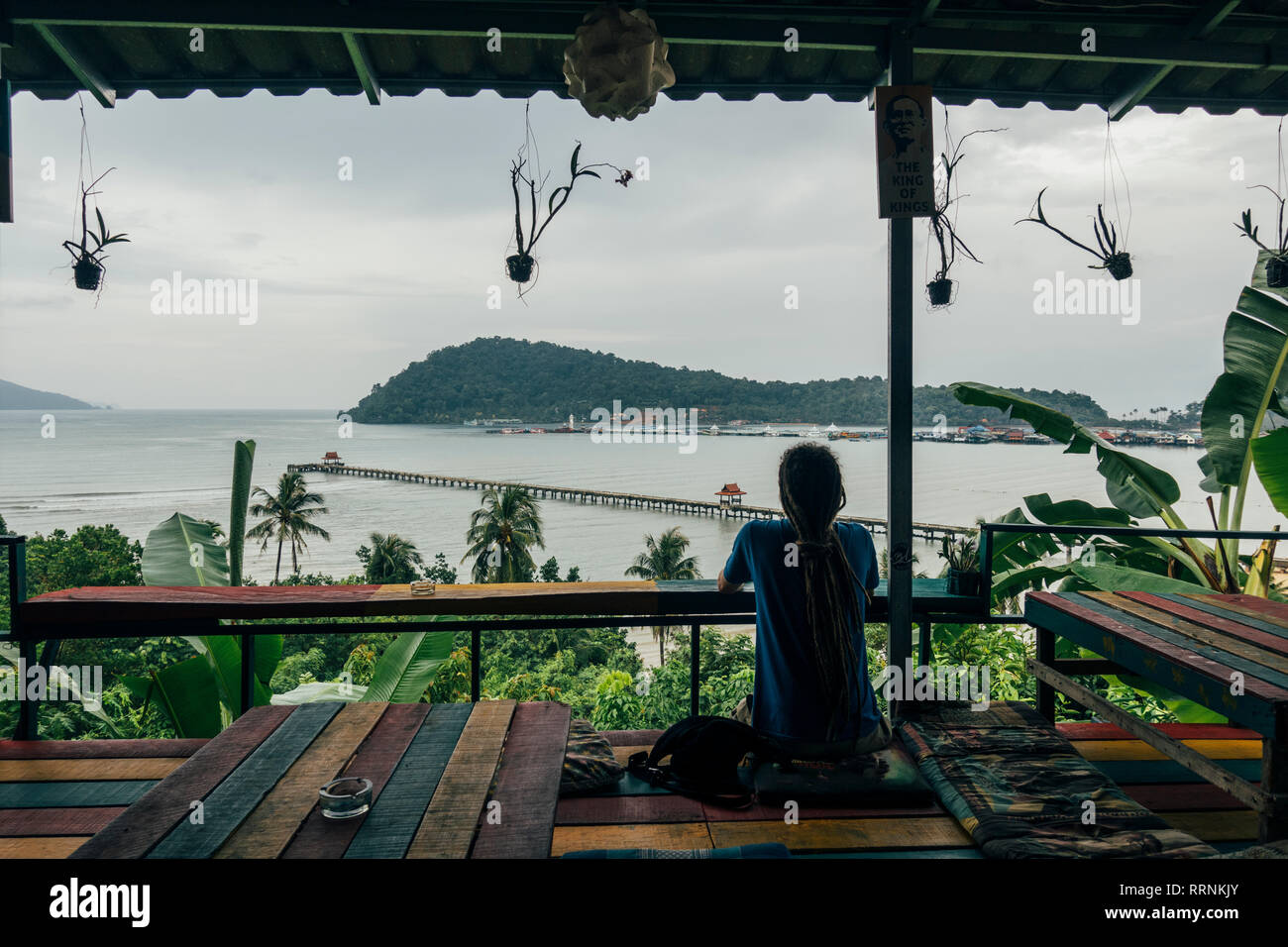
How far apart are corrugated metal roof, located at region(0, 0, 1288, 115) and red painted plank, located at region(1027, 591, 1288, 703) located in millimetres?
1714

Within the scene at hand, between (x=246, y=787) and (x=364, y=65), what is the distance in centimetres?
219

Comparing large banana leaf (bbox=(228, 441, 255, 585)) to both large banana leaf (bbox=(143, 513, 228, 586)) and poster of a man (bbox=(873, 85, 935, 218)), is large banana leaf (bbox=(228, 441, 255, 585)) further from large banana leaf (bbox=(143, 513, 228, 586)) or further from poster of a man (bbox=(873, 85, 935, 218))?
poster of a man (bbox=(873, 85, 935, 218))

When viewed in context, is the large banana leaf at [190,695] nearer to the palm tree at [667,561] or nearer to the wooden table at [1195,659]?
the wooden table at [1195,659]

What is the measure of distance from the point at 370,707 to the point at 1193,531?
2719 millimetres

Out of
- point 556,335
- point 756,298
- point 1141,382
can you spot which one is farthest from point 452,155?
point 1141,382

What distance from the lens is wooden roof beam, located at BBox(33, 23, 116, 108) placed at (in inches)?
90.6

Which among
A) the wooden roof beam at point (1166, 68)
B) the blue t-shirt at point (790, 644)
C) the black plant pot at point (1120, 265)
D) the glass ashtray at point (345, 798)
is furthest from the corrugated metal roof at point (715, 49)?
the glass ashtray at point (345, 798)

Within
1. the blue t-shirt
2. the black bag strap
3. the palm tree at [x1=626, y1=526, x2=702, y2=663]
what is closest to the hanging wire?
the blue t-shirt

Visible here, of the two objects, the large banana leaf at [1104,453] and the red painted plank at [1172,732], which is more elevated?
the large banana leaf at [1104,453]

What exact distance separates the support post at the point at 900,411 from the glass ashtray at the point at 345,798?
1.57 m

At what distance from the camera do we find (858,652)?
5.90 feet

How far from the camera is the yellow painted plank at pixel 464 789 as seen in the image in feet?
3.66

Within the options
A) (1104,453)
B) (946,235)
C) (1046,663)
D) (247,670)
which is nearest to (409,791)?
(247,670)

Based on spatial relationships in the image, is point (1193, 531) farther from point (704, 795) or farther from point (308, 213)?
point (308, 213)
